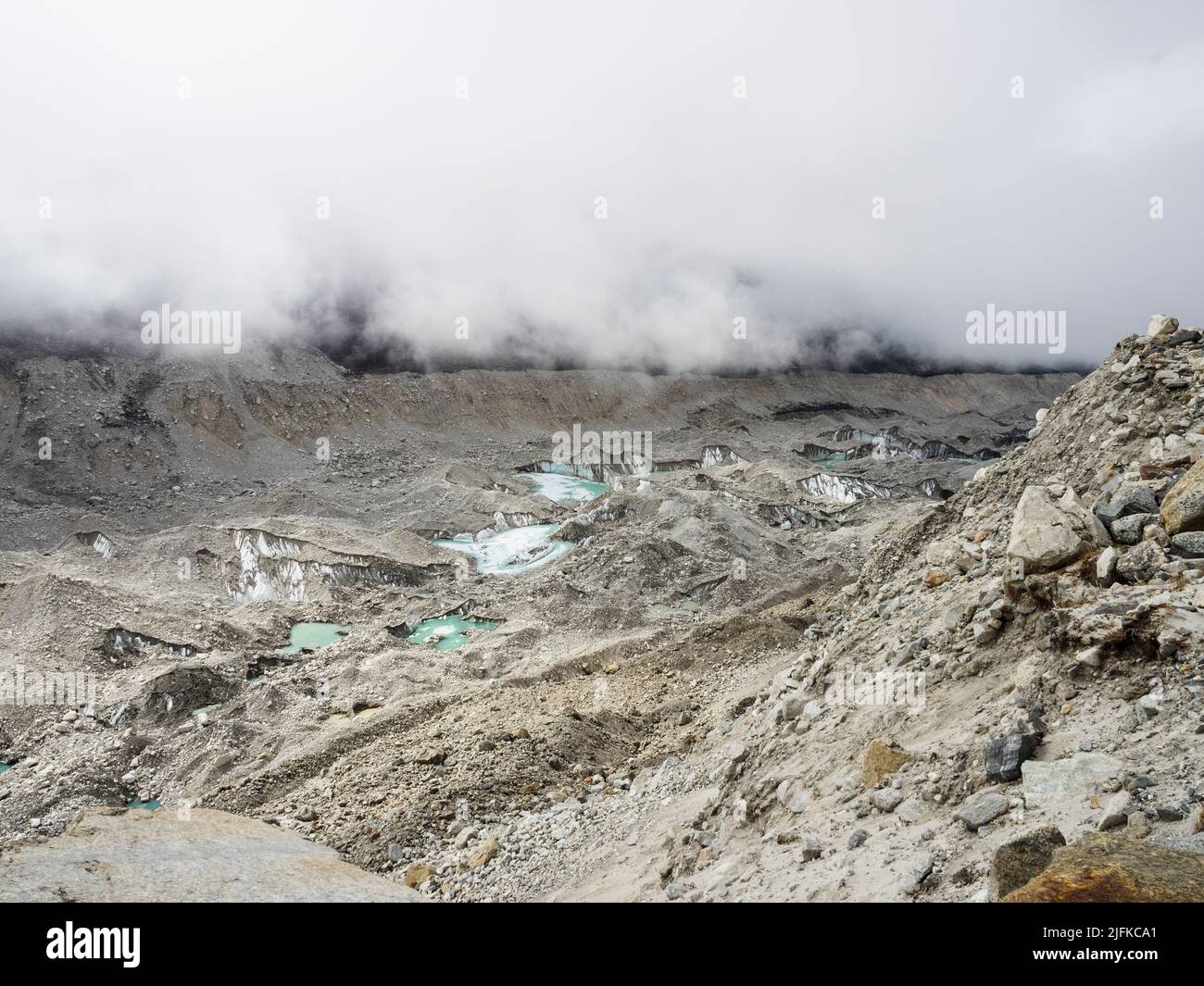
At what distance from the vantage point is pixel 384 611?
25203 mm

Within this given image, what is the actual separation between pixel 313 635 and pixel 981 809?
21111mm

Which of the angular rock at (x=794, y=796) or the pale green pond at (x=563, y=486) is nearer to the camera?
the angular rock at (x=794, y=796)

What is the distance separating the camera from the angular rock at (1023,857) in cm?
421

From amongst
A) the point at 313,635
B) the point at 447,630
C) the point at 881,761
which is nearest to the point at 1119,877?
the point at 881,761

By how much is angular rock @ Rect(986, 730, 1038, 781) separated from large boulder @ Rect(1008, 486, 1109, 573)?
1846 mm

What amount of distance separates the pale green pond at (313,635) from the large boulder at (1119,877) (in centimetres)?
2056

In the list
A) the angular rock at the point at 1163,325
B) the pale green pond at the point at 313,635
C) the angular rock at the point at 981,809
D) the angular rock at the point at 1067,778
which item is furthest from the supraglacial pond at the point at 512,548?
the angular rock at the point at 1067,778

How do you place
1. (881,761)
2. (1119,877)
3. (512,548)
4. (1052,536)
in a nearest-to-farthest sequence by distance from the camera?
1. (1119,877)
2. (881,761)
3. (1052,536)
4. (512,548)

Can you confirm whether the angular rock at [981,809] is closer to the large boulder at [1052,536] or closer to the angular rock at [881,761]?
the angular rock at [881,761]

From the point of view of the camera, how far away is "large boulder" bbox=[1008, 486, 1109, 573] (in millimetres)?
6754

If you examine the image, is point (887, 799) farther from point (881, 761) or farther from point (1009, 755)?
point (1009, 755)

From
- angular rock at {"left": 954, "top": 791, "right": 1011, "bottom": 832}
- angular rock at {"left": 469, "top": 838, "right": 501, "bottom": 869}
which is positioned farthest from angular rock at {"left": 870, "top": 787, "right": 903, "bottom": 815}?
angular rock at {"left": 469, "top": 838, "right": 501, "bottom": 869}

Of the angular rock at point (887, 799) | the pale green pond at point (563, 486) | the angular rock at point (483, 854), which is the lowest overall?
the angular rock at point (483, 854)

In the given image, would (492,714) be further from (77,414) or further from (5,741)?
(77,414)
